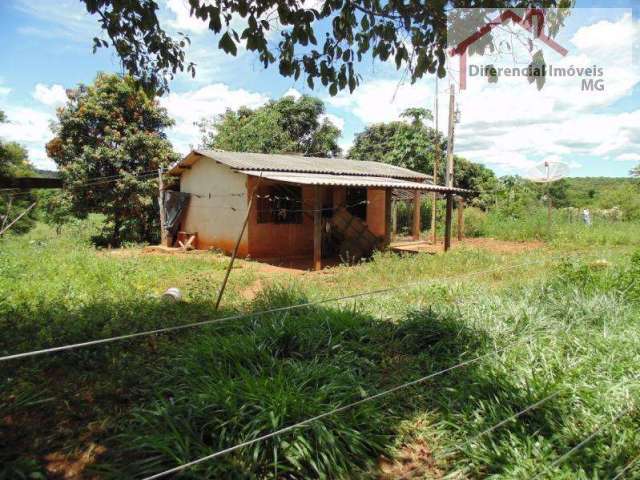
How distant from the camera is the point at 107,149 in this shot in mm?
14758

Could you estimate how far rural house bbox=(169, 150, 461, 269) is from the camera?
1236 centimetres

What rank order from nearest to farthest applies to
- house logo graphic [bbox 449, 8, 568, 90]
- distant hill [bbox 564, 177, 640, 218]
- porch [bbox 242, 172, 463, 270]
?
1. house logo graphic [bbox 449, 8, 568, 90]
2. porch [bbox 242, 172, 463, 270]
3. distant hill [bbox 564, 177, 640, 218]

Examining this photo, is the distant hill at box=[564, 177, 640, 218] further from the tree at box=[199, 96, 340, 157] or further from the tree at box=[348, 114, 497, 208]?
the tree at box=[199, 96, 340, 157]

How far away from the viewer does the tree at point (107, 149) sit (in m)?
14.8

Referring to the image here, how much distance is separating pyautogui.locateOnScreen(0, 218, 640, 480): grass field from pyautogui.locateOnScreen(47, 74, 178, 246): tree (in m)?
10.2

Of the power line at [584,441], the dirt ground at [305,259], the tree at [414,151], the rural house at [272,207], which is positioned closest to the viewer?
the power line at [584,441]

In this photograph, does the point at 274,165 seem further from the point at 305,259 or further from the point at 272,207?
the point at 305,259

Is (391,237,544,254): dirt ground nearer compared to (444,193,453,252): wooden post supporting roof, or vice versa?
(444,193,453,252): wooden post supporting roof

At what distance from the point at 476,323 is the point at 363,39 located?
9.86ft

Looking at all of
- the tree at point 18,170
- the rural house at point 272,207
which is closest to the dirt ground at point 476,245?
the rural house at point 272,207

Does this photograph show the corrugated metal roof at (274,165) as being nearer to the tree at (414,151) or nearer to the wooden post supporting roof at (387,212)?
the wooden post supporting roof at (387,212)

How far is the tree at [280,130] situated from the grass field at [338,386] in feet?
56.3

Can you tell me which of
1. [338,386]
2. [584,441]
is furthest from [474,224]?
[584,441]

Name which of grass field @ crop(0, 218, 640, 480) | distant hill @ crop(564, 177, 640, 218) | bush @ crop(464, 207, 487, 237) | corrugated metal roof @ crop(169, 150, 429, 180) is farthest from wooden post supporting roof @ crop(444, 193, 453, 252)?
distant hill @ crop(564, 177, 640, 218)
